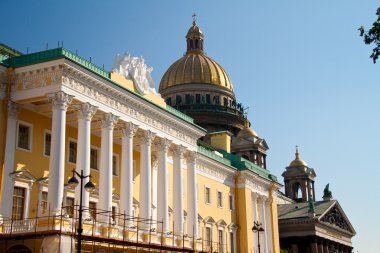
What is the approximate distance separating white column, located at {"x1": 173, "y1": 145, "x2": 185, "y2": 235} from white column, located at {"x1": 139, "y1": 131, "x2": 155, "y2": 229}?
3125mm

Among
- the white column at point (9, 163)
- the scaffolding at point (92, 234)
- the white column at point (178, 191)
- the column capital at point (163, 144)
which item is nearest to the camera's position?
the scaffolding at point (92, 234)

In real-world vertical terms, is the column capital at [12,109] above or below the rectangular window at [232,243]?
above

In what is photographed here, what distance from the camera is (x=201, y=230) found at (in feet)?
149

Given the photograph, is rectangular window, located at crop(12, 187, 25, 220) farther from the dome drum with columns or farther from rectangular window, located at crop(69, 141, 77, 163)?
the dome drum with columns

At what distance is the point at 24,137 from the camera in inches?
1203

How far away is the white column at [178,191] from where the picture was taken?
3781 centimetres

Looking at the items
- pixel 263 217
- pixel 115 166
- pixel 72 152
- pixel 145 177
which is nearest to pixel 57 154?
pixel 72 152

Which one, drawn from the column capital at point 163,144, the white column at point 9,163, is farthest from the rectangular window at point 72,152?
the column capital at point 163,144

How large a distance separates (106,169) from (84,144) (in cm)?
214

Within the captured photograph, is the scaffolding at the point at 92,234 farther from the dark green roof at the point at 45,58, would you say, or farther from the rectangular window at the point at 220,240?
the rectangular window at the point at 220,240

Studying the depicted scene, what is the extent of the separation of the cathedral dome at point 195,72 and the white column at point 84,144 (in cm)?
5112

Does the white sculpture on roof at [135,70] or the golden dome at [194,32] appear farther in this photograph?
the golden dome at [194,32]

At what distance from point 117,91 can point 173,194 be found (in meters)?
9.31

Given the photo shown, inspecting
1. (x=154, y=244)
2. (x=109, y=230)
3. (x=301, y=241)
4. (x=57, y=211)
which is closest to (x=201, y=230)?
(x=154, y=244)
